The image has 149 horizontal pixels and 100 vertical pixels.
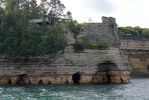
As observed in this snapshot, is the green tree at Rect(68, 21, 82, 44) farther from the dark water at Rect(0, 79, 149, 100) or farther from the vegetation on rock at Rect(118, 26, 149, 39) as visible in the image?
the vegetation on rock at Rect(118, 26, 149, 39)

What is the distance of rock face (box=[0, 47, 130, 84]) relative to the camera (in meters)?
46.8

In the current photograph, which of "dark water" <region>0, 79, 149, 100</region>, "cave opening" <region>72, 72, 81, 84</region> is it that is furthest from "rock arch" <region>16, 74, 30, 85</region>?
"dark water" <region>0, 79, 149, 100</region>

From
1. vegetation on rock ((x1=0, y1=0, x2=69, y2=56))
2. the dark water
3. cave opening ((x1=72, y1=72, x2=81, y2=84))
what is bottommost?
the dark water

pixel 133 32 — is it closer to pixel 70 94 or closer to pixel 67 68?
pixel 67 68

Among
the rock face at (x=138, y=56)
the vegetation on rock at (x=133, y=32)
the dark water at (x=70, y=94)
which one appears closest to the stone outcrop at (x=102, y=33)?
the dark water at (x=70, y=94)

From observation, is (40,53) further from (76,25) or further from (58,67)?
(76,25)

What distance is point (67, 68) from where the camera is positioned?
4731 cm

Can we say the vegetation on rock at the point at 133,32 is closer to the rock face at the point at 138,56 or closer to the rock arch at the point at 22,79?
the rock face at the point at 138,56

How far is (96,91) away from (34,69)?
30.7 ft

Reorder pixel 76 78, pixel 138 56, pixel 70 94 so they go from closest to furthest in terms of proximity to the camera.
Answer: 1. pixel 70 94
2. pixel 76 78
3. pixel 138 56

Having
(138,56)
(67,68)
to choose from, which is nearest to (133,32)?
(138,56)

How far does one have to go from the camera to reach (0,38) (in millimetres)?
47844

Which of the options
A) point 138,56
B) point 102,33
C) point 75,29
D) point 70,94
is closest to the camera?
point 70,94

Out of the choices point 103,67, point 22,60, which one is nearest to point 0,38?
point 22,60
